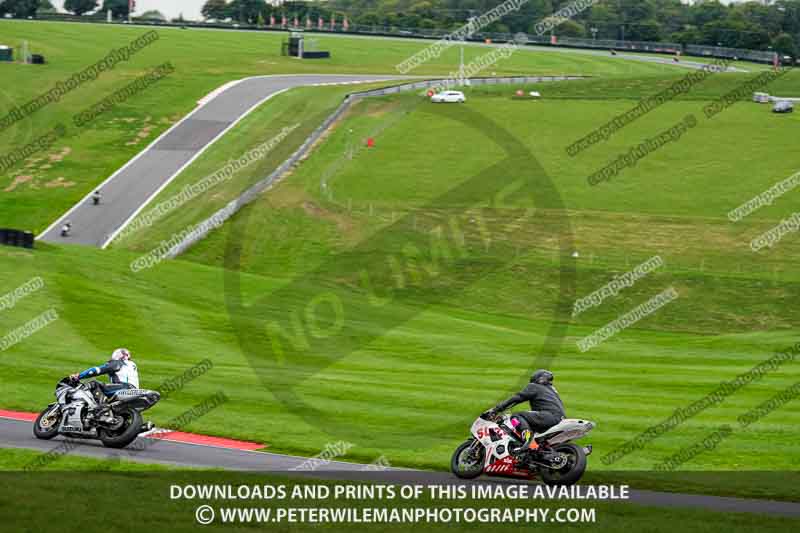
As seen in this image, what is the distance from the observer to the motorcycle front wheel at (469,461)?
2025cm

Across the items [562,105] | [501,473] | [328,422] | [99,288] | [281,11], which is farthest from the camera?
[281,11]

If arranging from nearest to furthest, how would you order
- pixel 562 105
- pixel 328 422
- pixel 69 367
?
pixel 328 422 < pixel 69 367 < pixel 562 105

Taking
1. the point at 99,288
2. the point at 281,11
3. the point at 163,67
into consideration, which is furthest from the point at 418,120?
the point at 281,11

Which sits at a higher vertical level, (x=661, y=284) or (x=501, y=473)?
(x=501, y=473)

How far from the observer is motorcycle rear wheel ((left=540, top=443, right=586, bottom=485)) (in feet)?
63.4

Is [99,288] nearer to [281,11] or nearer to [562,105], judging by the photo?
[562,105]

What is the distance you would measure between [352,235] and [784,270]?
21507 mm

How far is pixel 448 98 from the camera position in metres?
98.6

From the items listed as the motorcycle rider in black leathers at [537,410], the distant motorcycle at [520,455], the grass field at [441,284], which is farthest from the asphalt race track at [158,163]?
the motorcycle rider in black leathers at [537,410]

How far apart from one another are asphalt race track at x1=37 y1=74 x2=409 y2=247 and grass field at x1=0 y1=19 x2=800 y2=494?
1642 mm

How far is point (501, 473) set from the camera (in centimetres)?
2006

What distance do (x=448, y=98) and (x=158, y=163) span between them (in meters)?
30.8

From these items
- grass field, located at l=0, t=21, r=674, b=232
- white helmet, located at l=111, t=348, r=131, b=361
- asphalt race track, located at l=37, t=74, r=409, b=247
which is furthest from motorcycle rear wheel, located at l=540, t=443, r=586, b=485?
grass field, located at l=0, t=21, r=674, b=232

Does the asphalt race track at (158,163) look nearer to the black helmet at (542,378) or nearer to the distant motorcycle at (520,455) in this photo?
the distant motorcycle at (520,455)
